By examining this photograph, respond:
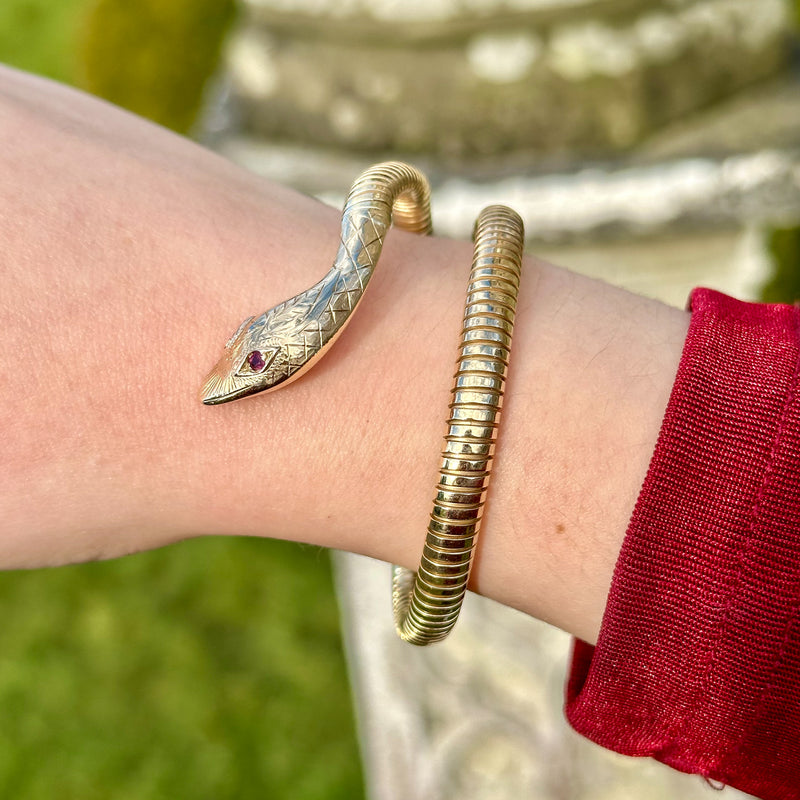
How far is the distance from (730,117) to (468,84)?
0.73 metres

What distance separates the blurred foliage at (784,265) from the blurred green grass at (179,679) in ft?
5.02

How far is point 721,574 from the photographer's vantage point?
0.86 metres

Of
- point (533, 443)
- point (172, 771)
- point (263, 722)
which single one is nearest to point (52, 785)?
point (172, 771)

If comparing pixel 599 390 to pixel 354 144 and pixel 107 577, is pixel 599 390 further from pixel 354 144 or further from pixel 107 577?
pixel 107 577

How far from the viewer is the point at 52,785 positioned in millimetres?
2205

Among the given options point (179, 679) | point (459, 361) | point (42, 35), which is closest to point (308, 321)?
point (459, 361)

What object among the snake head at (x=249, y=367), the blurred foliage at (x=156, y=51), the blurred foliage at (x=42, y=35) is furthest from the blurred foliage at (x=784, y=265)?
the blurred foliage at (x=42, y=35)

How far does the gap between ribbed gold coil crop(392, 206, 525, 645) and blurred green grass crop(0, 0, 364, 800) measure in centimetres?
147

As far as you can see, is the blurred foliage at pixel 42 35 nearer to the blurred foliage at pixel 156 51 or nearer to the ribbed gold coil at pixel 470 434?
the blurred foliage at pixel 156 51

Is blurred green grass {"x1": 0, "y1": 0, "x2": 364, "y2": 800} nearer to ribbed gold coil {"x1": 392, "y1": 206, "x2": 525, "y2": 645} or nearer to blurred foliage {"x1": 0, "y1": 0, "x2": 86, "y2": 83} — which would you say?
ribbed gold coil {"x1": 392, "y1": 206, "x2": 525, "y2": 645}

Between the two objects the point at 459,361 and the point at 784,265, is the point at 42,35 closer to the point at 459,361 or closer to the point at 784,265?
the point at 784,265

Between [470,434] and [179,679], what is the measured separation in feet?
5.73

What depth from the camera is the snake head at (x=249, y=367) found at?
0.97m

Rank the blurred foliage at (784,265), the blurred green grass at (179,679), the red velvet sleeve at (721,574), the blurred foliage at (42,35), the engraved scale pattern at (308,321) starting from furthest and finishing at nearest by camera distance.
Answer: the blurred foliage at (42,35) → the blurred foliage at (784,265) → the blurred green grass at (179,679) → the engraved scale pattern at (308,321) → the red velvet sleeve at (721,574)
